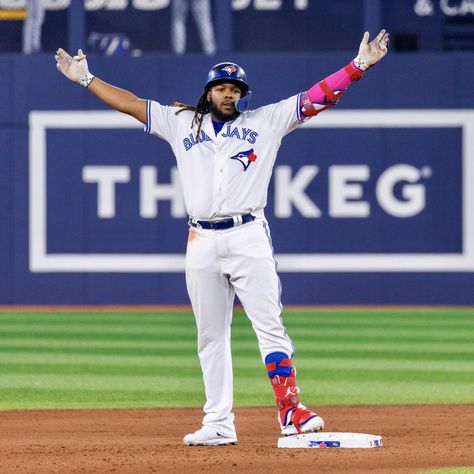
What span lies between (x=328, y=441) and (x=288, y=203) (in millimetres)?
10752

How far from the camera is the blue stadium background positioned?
16.9m

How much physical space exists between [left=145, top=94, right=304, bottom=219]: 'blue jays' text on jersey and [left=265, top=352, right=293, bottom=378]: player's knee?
2.35 feet

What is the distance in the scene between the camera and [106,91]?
6684 mm

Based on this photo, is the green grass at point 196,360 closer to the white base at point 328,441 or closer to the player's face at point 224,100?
the white base at point 328,441

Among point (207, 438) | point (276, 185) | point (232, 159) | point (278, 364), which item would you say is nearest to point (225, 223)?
point (232, 159)

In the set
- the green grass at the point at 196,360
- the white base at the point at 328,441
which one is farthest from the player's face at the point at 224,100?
the green grass at the point at 196,360

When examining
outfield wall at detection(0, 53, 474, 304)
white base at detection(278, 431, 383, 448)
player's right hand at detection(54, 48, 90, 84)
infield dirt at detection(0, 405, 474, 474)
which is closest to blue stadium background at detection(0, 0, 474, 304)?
outfield wall at detection(0, 53, 474, 304)

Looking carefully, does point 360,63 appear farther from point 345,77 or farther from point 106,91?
point 106,91

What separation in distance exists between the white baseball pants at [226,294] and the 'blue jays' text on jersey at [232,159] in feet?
0.42

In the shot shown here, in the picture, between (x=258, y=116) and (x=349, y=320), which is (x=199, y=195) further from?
(x=349, y=320)

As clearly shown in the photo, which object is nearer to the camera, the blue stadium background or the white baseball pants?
the white baseball pants

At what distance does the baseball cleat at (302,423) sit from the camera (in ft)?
21.1

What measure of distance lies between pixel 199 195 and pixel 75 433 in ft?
5.34

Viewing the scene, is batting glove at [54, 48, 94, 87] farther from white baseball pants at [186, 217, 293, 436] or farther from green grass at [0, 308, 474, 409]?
green grass at [0, 308, 474, 409]
